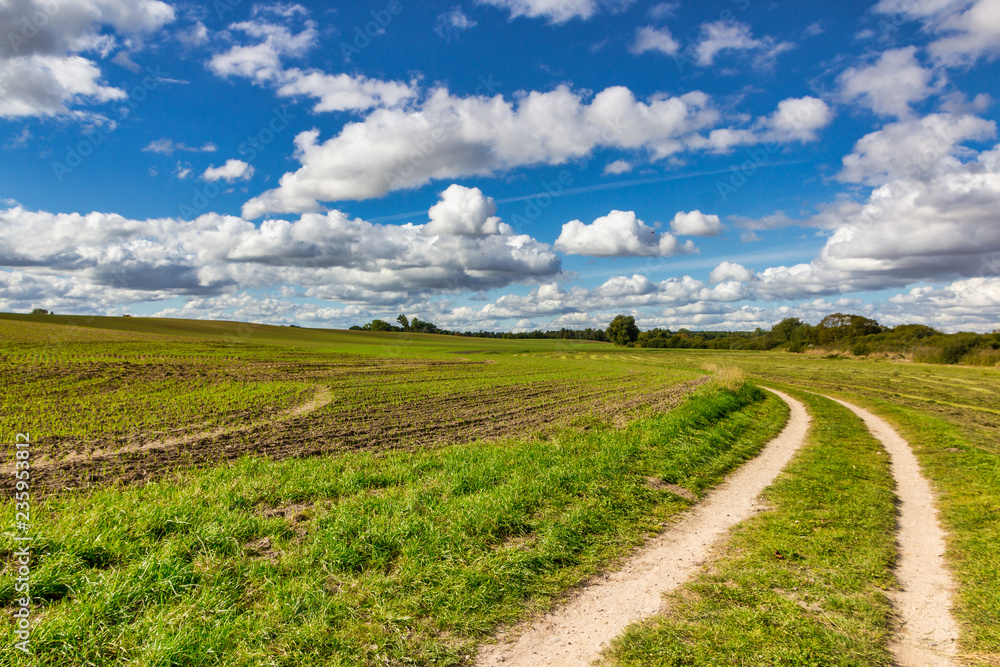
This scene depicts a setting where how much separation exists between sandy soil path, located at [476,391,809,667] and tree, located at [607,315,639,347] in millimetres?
116328

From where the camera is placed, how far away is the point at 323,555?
19.5ft

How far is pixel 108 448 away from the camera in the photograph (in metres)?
11.8

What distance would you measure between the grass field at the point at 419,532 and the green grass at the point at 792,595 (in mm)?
30

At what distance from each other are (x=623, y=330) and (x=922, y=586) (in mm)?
120228

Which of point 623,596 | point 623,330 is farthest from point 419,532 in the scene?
point 623,330

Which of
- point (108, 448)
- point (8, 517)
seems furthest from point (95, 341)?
point (8, 517)

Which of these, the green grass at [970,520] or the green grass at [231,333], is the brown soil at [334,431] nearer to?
the green grass at [970,520]

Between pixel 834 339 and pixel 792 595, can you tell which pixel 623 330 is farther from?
pixel 792 595

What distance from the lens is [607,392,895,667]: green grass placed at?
438cm

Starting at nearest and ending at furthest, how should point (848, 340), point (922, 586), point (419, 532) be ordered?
point (922, 586)
point (419, 532)
point (848, 340)

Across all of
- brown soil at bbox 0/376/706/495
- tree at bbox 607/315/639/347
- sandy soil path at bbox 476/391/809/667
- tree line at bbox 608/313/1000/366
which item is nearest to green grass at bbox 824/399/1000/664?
sandy soil path at bbox 476/391/809/667

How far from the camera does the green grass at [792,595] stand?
4.38 meters

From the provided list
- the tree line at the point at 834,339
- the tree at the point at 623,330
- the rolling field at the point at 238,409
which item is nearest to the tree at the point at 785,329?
the tree line at the point at 834,339

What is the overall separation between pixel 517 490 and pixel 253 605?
449cm
